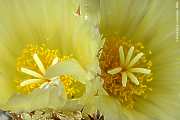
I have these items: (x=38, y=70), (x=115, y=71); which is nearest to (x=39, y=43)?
(x=38, y=70)

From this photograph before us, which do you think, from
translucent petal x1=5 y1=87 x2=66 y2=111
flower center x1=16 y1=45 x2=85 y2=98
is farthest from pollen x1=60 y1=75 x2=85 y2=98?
translucent petal x1=5 y1=87 x2=66 y2=111

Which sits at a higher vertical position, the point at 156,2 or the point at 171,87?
the point at 156,2

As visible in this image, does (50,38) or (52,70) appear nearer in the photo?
(52,70)

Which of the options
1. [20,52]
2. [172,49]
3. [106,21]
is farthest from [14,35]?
[172,49]

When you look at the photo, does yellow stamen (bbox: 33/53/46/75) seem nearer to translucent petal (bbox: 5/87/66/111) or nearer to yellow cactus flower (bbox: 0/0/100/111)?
yellow cactus flower (bbox: 0/0/100/111)

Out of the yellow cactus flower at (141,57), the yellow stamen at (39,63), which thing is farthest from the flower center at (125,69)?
the yellow stamen at (39,63)

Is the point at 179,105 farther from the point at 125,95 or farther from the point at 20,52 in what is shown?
the point at 20,52

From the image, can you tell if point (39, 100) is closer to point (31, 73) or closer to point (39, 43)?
point (31, 73)
